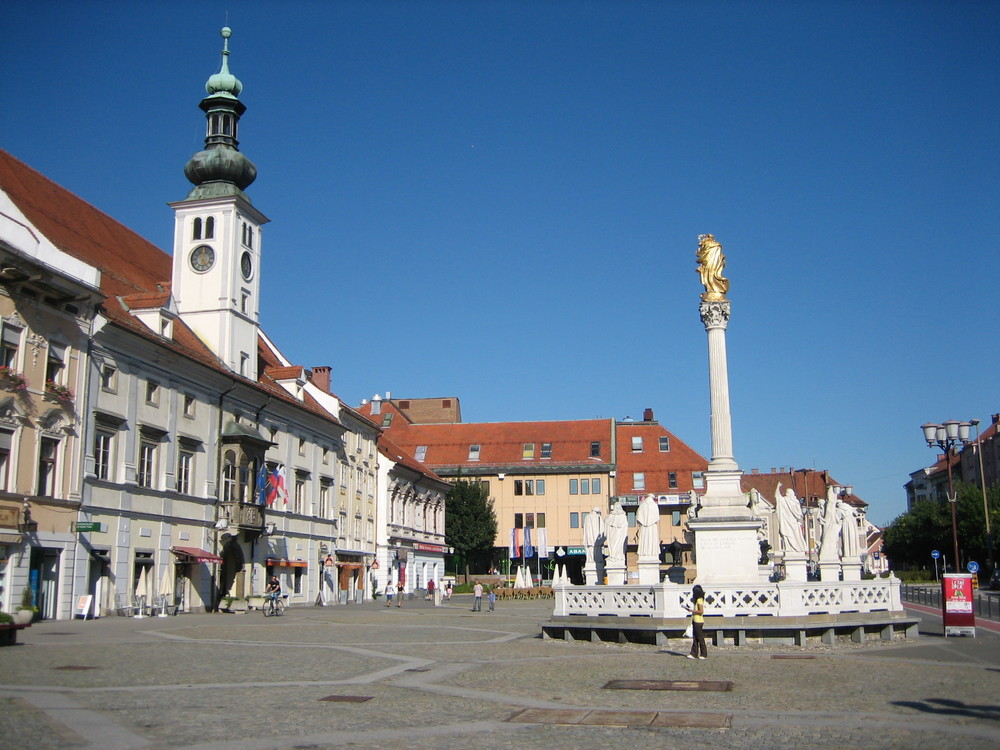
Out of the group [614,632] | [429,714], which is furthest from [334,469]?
[429,714]

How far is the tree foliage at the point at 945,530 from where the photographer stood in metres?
72.9

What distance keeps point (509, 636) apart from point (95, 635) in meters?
10.3

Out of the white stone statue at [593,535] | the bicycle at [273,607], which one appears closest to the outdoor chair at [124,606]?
the bicycle at [273,607]

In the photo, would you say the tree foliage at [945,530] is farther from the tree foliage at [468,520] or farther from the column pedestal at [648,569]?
the column pedestal at [648,569]

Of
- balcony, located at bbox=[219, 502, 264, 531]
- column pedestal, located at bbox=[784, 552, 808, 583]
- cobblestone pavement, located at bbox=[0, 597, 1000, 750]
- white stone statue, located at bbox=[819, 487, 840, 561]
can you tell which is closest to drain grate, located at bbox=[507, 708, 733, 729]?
cobblestone pavement, located at bbox=[0, 597, 1000, 750]

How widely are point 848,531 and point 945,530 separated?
63.1 m

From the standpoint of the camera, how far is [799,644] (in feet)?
68.6

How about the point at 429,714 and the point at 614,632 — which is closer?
the point at 429,714

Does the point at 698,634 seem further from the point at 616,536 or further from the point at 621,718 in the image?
the point at 616,536

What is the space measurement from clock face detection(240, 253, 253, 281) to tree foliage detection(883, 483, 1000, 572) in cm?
4291

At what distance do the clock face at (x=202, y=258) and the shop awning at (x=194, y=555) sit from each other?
1458cm

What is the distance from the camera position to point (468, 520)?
3039 inches

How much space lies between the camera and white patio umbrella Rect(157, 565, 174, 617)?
119 feet

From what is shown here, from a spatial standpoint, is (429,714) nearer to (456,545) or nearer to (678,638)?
(678,638)
